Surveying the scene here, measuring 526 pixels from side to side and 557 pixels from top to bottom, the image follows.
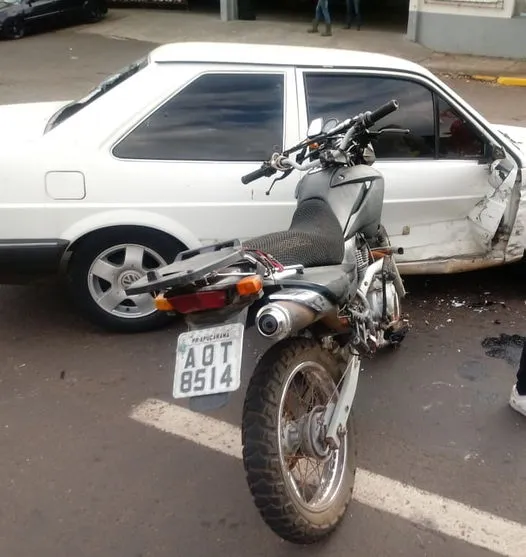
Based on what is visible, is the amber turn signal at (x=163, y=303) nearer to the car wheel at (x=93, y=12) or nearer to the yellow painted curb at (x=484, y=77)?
the yellow painted curb at (x=484, y=77)

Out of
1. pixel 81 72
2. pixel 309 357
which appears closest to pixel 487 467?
pixel 309 357

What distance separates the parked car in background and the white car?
12993 millimetres

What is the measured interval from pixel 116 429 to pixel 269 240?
4.51 feet

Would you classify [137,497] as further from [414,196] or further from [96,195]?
[414,196]

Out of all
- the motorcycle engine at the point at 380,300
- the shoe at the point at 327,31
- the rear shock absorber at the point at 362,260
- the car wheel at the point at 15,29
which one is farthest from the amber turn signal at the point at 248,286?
the car wheel at the point at 15,29

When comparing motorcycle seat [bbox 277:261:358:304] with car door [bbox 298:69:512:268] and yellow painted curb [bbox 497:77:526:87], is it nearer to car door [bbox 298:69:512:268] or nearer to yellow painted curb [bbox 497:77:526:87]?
car door [bbox 298:69:512:268]

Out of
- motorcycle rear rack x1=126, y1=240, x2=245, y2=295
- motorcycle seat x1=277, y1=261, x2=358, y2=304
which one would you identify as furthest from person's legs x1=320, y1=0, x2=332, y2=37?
motorcycle rear rack x1=126, y1=240, x2=245, y2=295

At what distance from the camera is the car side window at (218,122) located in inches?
A: 168

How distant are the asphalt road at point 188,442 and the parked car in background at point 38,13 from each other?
1298 cm

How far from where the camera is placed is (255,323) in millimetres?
2576

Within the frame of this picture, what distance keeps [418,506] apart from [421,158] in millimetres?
2333

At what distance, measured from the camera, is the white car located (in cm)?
418

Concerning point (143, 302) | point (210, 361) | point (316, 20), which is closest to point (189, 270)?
point (210, 361)

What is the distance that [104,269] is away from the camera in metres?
4.34
